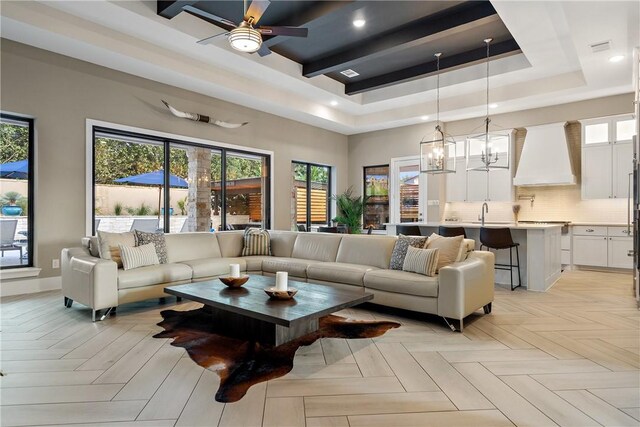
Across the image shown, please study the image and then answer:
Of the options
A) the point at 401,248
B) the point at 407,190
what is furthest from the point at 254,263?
the point at 407,190

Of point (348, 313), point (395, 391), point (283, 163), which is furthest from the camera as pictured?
point (283, 163)

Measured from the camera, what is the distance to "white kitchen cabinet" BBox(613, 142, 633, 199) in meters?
6.30

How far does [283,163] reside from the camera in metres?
8.06

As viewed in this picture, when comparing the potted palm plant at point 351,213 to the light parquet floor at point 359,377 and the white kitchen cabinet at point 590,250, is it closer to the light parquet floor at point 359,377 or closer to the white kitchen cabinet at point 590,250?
the white kitchen cabinet at point 590,250

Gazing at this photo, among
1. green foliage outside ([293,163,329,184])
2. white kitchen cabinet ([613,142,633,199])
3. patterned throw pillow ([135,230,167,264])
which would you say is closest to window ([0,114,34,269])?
patterned throw pillow ([135,230,167,264])

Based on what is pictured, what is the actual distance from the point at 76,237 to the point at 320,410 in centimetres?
456

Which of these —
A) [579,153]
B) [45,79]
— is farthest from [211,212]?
[579,153]

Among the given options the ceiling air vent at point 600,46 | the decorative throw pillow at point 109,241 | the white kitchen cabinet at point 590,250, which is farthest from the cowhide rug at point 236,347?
the white kitchen cabinet at point 590,250

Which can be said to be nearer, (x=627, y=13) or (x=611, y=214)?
(x=627, y=13)

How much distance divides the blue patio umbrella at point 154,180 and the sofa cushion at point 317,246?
2420 millimetres

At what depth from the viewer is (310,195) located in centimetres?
895

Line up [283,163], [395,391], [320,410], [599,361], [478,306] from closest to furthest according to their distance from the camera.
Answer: [320,410] < [395,391] < [599,361] < [478,306] < [283,163]

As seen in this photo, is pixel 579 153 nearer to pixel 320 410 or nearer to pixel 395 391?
pixel 395 391

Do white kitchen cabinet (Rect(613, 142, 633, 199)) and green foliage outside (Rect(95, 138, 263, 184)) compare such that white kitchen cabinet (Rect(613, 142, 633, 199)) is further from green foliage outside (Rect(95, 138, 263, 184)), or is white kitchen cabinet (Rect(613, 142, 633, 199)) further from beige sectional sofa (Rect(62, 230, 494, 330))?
green foliage outside (Rect(95, 138, 263, 184))
